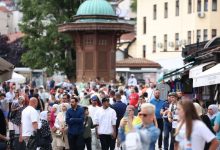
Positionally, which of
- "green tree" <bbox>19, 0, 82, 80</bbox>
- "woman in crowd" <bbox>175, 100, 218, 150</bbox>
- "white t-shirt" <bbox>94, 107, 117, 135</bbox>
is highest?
"green tree" <bbox>19, 0, 82, 80</bbox>

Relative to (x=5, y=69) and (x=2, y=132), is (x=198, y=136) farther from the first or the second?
(x=5, y=69)

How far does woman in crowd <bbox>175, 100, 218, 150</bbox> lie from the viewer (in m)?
11.2

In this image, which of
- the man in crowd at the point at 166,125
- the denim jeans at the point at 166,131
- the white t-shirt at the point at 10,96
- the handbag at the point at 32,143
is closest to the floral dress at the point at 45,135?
the handbag at the point at 32,143

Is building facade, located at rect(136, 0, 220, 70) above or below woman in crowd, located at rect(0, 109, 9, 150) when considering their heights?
above

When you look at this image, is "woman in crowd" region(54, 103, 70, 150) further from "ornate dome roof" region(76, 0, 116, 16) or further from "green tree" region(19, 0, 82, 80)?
"green tree" region(19, 0, 82, 80)

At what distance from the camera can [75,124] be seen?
21.8m

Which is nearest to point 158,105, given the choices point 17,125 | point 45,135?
point 17,125

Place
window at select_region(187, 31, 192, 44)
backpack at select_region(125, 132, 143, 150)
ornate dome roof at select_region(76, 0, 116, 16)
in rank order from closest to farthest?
backpack at select_region(125, 132, 143, 150), ornate dome roof at select_region(76, 0, 116, 16), window at select_region(187, 31, 192, 44)

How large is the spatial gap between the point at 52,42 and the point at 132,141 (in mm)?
55089

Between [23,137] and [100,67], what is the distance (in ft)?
102

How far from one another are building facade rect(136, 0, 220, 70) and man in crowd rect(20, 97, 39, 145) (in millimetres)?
50358

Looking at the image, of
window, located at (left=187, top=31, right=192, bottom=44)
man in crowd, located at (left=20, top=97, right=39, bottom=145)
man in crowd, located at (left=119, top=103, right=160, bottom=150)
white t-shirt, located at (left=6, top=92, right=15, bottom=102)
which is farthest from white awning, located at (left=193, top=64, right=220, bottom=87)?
window, located at (left=187, top=31, right=192, bottom=44)

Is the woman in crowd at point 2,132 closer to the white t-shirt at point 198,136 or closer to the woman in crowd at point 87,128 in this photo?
the woman in crowd at point 87,128

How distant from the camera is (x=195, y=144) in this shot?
11.4m
